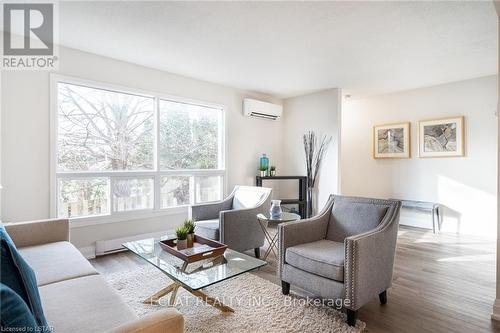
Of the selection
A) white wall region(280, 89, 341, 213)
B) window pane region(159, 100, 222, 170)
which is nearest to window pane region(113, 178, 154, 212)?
window pane region(159, 100, 222, 170)

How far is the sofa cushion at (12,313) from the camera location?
0.66 metres

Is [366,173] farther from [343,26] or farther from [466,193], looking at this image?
[343,26]

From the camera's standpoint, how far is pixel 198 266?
6.24 ft

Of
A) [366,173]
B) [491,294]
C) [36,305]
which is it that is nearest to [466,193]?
[366,173]

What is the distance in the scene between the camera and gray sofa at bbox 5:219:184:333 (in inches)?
37.7

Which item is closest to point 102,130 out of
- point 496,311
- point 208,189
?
point 208,189

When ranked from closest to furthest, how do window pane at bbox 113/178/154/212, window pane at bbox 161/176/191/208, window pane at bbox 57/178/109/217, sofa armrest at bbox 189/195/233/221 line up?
window pane at bbox 57/178/109/217 < sofa armrest at bbox 189/195/233/221 < window pane at bbox 113/178/154/212 < window pane at bbox 161/176/191/208

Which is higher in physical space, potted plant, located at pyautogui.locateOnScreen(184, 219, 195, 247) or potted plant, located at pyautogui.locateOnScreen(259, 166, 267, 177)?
potted plant, located at pyautogui.locateOnScreen(259, 166, 267, 177)

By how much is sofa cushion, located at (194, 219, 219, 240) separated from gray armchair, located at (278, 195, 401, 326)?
0.94 meters

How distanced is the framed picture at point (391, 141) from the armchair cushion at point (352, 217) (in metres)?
3.21

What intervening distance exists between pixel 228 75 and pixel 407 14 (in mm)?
2407

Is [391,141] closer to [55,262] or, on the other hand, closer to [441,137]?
[441,137]

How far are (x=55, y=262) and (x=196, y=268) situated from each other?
3.09 ft

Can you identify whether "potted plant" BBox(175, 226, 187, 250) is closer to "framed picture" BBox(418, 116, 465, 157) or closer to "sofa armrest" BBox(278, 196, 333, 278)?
"sofa armrest" BBox(278, 196, 333, 278)
